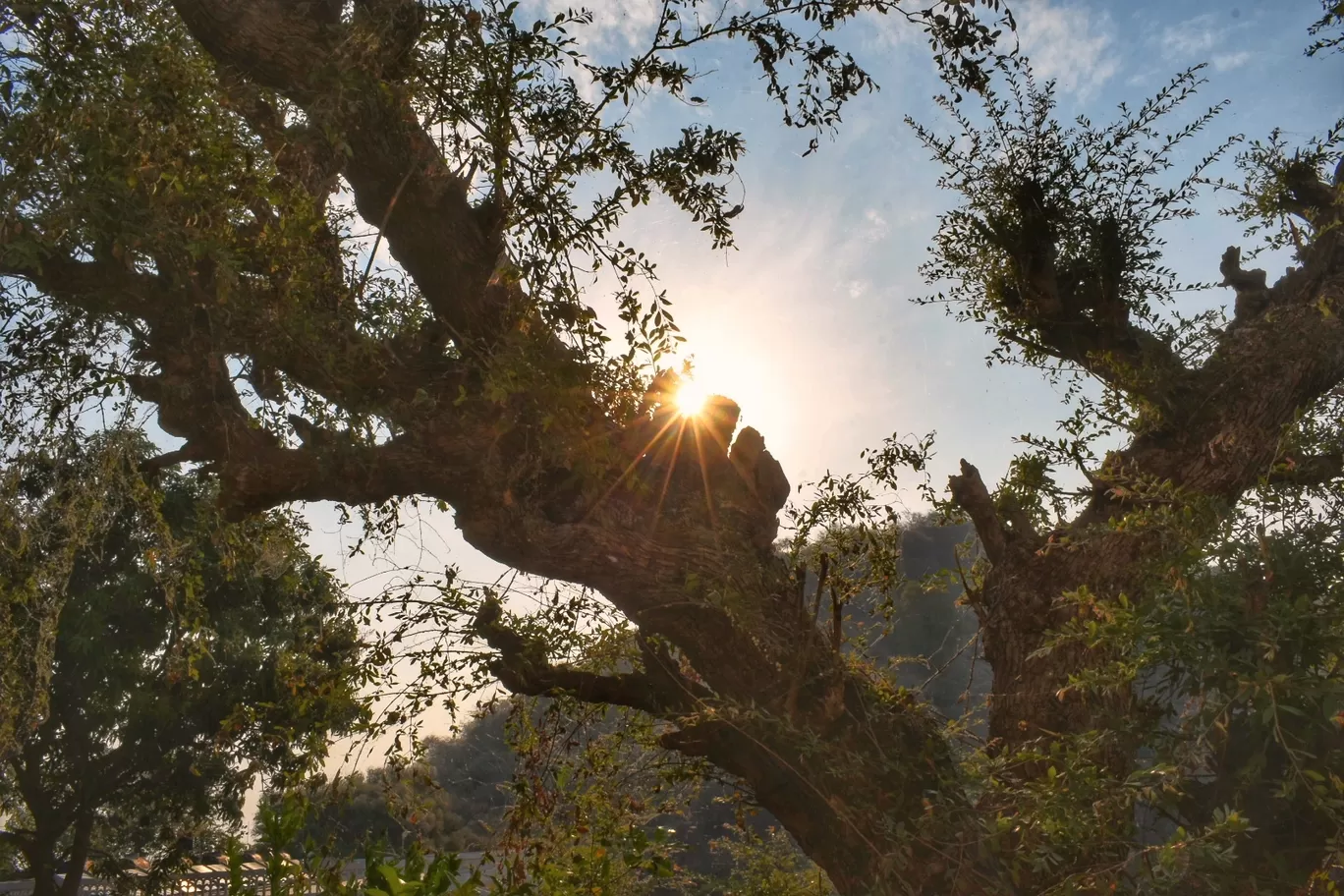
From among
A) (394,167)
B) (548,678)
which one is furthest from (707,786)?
(394,167)

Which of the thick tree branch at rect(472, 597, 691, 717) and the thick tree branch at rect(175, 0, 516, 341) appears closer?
the thick tree branch at rect(175, 0, 516, 341)

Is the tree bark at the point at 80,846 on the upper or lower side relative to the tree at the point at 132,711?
lower

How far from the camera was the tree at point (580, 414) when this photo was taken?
229 inches

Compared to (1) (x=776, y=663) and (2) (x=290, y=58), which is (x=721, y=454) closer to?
(1) (x=776, y=663)

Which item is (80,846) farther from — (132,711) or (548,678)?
(548,678)

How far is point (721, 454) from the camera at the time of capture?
7219 millimetres

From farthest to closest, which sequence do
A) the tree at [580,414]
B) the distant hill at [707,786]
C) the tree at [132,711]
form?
the distant hill at [707,786] → the tree at [132,711] → the tree at [580,414]

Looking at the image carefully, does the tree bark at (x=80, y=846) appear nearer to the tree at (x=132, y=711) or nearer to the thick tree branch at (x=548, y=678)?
the tree at (x=132, y=711)

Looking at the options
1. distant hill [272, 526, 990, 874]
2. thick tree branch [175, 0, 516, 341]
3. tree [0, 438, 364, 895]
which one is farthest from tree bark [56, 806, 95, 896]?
thick tree branch [175, 0, 516, 341]

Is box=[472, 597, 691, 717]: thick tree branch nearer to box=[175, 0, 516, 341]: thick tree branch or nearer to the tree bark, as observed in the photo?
box=[175, 0, 516, 341]: thick tree branch

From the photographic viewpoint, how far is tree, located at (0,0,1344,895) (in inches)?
229

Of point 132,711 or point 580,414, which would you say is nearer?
point 580,414

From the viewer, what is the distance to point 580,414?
6.34 m

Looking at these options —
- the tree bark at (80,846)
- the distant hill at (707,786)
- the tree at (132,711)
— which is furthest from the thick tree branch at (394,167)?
the tree bark at (80,846)
